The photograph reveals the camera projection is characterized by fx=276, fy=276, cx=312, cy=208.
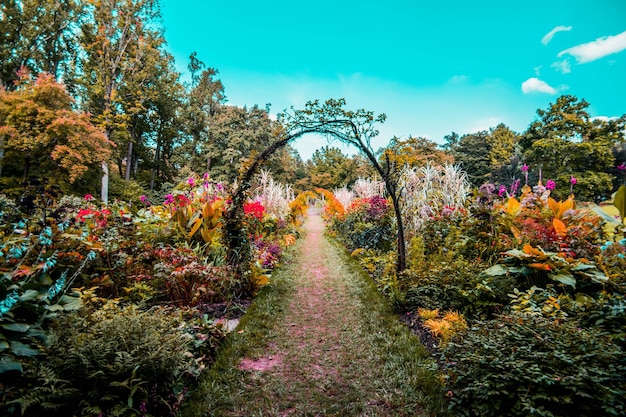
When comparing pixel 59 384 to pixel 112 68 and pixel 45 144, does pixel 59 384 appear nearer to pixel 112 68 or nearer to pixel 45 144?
Answer: pixel 45 144

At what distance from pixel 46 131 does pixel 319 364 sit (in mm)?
16219

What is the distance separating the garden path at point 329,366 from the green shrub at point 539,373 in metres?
0.49

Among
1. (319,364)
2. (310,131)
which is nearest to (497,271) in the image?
(319,364)

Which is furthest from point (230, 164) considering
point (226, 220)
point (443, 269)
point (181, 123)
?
point (443, 269)

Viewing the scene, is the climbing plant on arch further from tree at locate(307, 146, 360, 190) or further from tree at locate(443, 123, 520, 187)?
tree at locate(443, 123, 520, 187)

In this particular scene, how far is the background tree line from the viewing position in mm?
13047

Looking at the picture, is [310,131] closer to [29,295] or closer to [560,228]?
[29,295]

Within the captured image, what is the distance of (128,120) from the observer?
58.2 ft

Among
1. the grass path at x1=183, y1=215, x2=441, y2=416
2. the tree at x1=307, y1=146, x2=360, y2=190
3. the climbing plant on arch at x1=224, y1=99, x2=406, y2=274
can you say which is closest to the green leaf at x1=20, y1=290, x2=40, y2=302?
the grass path at x1=183, y1=215, x2=441, y2=416

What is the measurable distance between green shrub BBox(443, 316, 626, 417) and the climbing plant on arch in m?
2.36

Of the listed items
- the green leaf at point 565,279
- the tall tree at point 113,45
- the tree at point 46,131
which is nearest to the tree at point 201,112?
the tall tree at point 113,45

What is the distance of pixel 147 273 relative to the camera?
3.56 metres

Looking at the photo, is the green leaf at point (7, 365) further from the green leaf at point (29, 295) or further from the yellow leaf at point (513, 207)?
the yellow leaf at point (513, 207)

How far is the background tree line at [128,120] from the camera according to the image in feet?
42.8
